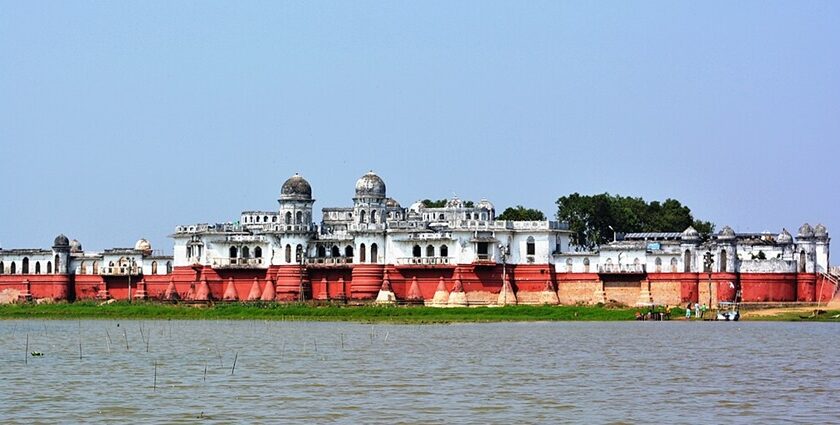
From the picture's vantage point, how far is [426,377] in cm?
4138

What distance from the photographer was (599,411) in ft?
110

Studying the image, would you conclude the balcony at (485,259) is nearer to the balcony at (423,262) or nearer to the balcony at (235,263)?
the balcony at (423,262)

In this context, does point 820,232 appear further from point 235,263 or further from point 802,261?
point 235,263

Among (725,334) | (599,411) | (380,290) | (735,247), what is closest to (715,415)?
(599,411)

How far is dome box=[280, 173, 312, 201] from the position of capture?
91.3 m

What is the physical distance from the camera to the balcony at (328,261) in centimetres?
9012

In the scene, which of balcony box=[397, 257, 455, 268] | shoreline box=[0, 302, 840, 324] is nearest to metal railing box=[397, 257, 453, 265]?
balcony box=[397, 257, 455, 268]

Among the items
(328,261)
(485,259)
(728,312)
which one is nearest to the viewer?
(728,312)

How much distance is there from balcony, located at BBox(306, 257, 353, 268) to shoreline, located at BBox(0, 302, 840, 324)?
144 inches

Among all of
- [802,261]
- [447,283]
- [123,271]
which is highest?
[802,261]

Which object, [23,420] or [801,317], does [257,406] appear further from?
[801,317]

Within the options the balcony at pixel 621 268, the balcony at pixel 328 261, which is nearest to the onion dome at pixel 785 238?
the balcony at pixel 621 268

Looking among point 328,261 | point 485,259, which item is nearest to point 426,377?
point 485,259

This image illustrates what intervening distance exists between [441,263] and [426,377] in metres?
46.8
